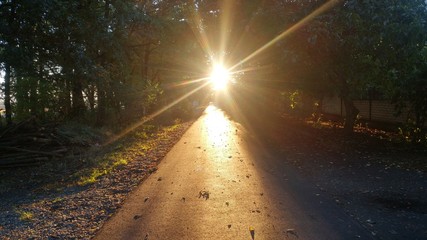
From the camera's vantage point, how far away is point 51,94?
770 inches

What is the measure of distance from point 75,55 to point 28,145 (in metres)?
4.05

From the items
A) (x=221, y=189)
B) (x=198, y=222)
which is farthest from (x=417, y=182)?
(x=198, y=222)

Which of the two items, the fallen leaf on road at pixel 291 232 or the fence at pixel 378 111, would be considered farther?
the fence at pixel 378 111

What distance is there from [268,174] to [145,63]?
25712 millimetres

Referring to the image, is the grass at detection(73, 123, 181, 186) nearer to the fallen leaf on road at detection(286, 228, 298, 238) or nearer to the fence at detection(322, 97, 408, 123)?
the fallen leaf on road at detection(286, 228, 298, 238)

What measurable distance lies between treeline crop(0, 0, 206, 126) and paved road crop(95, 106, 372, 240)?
23.6ft

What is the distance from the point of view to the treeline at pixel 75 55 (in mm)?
13375

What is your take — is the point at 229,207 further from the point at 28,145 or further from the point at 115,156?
the point at 28,145

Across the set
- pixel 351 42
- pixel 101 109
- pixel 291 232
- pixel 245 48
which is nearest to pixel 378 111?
pixel 245 48

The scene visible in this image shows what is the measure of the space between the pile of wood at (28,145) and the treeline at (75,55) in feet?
8.33

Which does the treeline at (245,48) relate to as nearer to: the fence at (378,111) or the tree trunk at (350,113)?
the tree trunk at (350,113)

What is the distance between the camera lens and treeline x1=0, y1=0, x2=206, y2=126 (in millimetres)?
13375

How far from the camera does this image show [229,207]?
641 cm

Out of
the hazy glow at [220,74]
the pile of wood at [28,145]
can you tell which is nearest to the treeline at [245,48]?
the pile of wood at [28,145]
